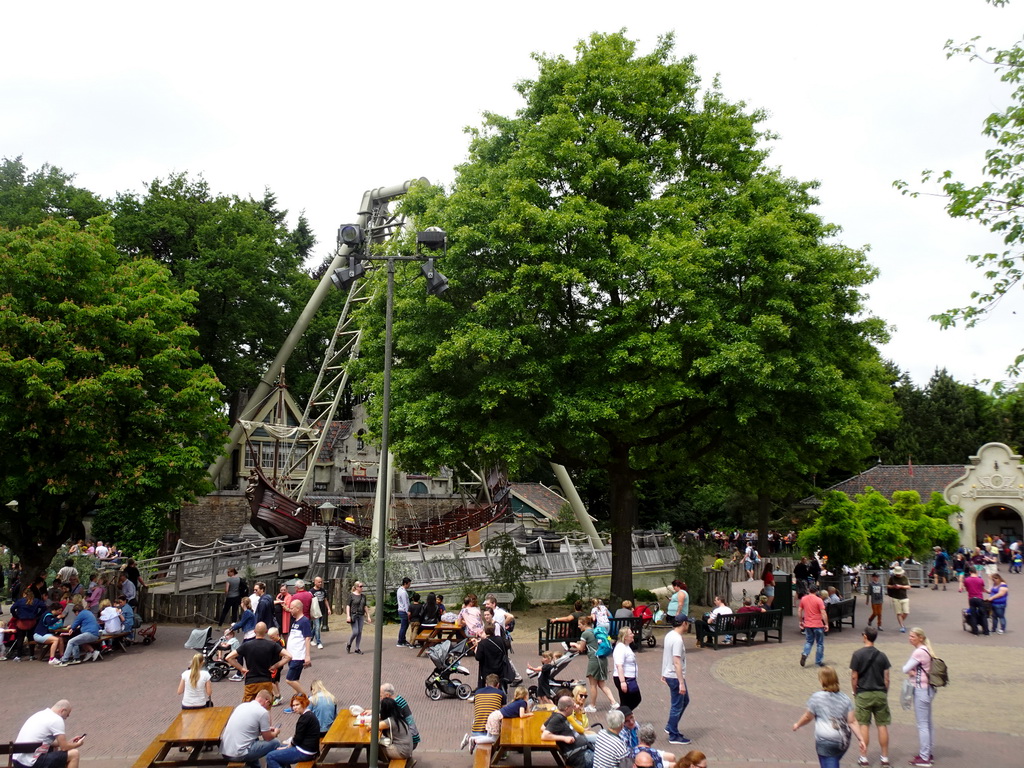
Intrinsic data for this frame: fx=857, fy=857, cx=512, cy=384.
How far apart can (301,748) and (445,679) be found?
4.91 meters

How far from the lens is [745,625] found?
19.6 metres

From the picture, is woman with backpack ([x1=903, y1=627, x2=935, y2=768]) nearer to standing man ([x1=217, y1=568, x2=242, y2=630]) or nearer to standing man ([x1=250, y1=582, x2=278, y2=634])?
standing man ([x1=250, y1=582, x2=278, y2=634])

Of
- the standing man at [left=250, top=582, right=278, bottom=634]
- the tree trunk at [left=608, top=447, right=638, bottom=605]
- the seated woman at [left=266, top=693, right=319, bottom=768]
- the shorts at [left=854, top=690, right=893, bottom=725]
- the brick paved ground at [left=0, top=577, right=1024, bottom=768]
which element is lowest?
the brick paved ground at [left=0, top=577, right=1024, bottom=768]

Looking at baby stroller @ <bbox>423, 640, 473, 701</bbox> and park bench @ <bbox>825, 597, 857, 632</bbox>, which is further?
park bench @ <bbox>825, 597, 857, 632</bbox>

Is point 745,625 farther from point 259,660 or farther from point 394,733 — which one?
point 259,660

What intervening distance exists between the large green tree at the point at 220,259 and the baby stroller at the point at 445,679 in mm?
28692

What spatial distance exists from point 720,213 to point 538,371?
628cm

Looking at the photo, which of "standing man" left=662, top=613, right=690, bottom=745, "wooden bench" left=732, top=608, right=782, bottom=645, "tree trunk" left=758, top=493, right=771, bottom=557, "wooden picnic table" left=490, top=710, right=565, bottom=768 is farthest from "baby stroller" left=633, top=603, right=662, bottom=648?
"tree trunk" left=758, top=493, right=771, bottom=557

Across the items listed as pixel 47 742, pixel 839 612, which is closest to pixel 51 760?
pixel 47 742

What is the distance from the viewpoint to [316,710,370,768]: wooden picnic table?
10.2m

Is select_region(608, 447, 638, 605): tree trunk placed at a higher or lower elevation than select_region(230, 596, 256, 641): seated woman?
higher

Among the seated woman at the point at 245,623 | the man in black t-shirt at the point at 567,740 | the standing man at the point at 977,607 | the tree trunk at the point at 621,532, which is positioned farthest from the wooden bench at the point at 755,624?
the seated woman at the point at 245,623

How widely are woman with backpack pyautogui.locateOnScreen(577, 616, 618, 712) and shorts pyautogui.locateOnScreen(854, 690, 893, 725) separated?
148 inches

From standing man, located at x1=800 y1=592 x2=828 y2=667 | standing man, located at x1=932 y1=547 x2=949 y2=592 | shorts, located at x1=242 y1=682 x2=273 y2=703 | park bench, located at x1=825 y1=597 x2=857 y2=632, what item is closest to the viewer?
shorts, located at x1=242 y1=682 x2=273 y2=703
